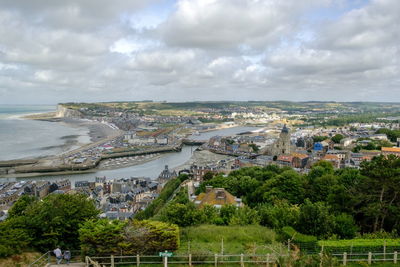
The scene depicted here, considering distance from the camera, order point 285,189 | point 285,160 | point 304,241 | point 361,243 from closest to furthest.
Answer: point 361,243
point 304,241
point 285,189
point 285,160

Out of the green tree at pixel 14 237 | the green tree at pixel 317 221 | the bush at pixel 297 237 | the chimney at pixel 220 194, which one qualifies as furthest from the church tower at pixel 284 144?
the green tree at pixel 14 237

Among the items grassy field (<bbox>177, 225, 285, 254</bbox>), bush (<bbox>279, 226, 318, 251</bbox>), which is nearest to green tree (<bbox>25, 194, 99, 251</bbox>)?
grassy field (<bbox>177, 225, 285, 254</bbox>)

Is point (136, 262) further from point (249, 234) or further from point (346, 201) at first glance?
point (346, 201)

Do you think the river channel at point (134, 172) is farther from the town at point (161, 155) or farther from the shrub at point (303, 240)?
the shrub at point (303, 240)

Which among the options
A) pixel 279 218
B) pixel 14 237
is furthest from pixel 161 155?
pixel 14 237

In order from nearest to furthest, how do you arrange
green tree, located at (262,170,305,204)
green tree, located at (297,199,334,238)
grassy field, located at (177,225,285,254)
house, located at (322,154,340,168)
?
grassy field, located at (177,225,285,254)
green tree, located at (297,199,334,238)
green tree, located at (262,170,305,204)
house, located at (322,154,340,168)

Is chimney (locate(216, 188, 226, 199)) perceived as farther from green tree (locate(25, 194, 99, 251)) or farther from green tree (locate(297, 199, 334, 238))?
green tree (locate(25, 194, 99, 251))

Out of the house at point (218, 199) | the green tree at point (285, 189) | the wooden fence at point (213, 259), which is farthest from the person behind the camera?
the green tree at point (285, 189)

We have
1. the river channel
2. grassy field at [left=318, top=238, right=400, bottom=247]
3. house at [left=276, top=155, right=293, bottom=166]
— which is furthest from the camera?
the river channel

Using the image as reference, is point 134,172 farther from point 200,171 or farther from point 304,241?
point 304,241

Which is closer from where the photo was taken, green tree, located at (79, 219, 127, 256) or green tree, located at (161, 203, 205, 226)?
green tree, located at (79, 219, 127, 256)
